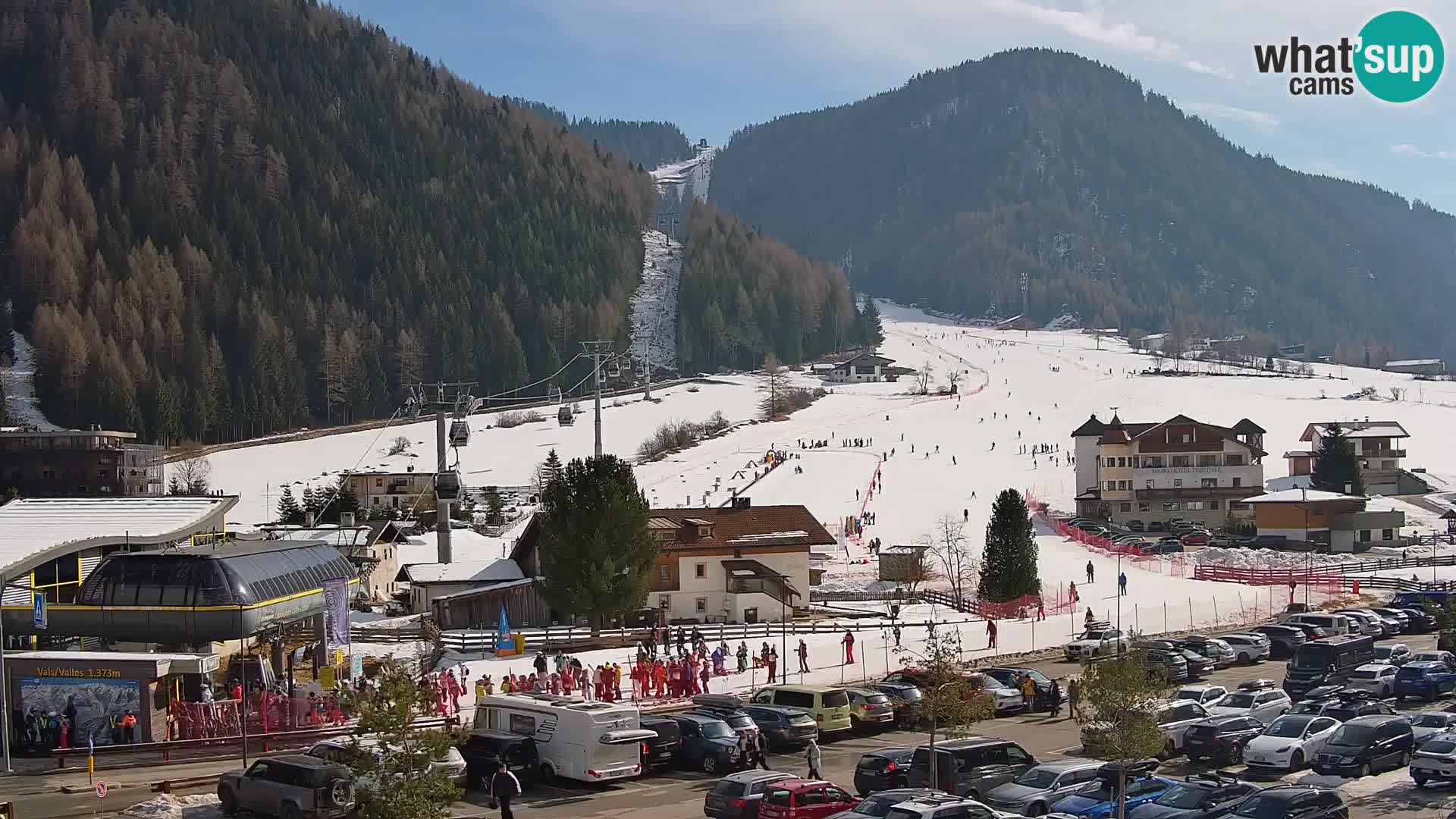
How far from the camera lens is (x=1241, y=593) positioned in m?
50.9

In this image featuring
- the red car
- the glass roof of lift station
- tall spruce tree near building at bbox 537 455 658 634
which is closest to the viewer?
the red car

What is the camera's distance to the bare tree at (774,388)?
130m

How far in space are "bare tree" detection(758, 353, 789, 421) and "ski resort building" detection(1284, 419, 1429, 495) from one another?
49.4 m

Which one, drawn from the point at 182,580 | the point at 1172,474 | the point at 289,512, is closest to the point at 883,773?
the point at 182,580

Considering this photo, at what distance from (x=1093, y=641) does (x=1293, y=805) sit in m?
19.1

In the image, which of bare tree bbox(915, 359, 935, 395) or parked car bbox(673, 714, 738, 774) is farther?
bare tree bbox(915, 359, 935, 395)

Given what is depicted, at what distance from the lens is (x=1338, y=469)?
78.0 m

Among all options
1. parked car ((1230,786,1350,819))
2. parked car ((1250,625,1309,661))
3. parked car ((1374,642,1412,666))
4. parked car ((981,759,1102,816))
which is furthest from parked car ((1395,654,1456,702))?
parked car ((1230,786,1350,819))

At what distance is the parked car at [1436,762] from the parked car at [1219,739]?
277 centimetres

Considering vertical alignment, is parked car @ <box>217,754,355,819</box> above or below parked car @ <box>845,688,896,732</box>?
above

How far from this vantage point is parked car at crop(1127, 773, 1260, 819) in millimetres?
19391

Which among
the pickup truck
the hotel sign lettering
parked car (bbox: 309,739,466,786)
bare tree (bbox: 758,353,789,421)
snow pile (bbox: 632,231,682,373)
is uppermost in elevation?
snow pile (bbox: 632,231,682,373)

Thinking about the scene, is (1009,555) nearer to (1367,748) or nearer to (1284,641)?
(1284,641)

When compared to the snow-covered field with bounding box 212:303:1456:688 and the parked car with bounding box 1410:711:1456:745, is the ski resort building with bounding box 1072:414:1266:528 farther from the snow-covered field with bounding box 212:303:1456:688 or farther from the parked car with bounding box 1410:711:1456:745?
the parked car with bounding box 1410:711:1456:745
